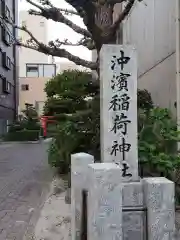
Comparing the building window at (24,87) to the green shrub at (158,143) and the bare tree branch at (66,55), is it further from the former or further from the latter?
the green shrub at (158,143)

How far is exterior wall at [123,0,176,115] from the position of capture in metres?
9.95

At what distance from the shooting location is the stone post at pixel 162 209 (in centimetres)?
413

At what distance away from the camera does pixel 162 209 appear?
13.6 ft

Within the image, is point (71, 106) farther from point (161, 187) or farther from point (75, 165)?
point (161, 187)

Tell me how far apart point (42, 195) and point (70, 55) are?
4109mm

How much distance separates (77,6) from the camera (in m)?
8.81

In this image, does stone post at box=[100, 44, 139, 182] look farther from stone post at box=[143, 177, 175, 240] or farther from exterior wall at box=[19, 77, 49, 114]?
exterior wall at box=[19, 77, 49, 114]

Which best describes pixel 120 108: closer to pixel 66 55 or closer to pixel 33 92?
pixel 66 55

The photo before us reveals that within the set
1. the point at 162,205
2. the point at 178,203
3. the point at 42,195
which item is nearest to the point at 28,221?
the point at 42,195

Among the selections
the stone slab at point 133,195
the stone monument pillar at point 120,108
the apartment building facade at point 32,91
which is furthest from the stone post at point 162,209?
the apartment building facade at point 32,91

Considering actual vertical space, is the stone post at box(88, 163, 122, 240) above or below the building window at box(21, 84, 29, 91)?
below

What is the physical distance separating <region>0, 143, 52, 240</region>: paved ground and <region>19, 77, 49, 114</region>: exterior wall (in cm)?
3840

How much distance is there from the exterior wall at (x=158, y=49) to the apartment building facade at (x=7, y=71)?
18.0m

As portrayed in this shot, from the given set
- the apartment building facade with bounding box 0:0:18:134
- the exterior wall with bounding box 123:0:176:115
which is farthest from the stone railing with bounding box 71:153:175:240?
the apartment building facade with bounding box 0:0:18:134
